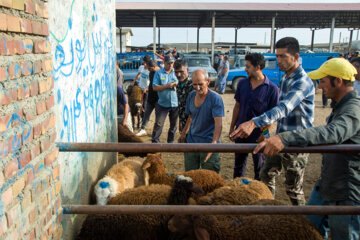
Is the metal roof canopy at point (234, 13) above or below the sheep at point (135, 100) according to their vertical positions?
above

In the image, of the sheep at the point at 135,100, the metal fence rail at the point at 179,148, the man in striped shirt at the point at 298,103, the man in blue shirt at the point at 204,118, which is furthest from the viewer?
the sheep at the point at 135,100

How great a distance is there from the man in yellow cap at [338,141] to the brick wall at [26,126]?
1318 millimetres

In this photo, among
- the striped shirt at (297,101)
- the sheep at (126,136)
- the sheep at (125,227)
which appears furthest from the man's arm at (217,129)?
the sheep at (126,136)

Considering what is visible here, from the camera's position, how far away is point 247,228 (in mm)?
2680

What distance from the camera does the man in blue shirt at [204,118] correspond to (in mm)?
3895

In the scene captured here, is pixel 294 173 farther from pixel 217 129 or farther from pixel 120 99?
pixel 120 99

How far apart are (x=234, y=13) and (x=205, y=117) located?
20.8 m

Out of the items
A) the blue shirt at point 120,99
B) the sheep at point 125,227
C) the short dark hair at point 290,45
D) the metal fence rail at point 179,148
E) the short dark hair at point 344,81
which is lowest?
the sheep at point 125,227

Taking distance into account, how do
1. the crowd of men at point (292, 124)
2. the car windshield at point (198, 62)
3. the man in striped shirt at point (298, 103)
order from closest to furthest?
the crowd of men at point (292, 124)
the man in striped shirt at point (298, 103)
the car windshield at point (198, 62)

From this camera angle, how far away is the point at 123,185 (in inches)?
147

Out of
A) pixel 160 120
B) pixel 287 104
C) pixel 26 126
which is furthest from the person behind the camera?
pixel 160 120

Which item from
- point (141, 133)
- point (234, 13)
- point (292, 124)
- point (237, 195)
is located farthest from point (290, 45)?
point (234, 13)

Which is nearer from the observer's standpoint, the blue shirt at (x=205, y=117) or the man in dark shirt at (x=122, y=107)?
the blue shirt at (x=205, y=117)

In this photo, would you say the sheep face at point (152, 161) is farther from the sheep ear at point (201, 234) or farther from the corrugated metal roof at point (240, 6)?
the corrugated metal roof at point (240, 6)
